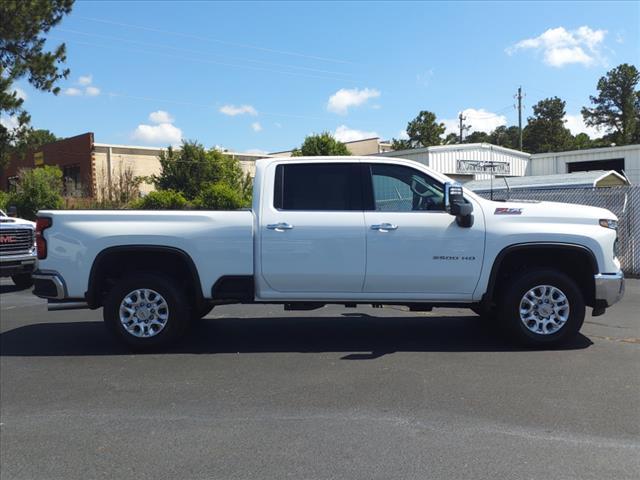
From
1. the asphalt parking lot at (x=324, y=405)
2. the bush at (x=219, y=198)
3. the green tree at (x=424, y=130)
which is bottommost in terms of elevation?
the asphalt parking lot at (x=324, y=405)

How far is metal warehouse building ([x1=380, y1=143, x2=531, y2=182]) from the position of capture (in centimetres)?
→ 2964

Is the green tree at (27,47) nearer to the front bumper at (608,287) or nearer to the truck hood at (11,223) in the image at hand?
the truck hood at (11,223)

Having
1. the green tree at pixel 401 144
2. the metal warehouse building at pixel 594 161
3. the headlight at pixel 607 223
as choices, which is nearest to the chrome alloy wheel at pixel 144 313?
the headlight at pixel 607 223

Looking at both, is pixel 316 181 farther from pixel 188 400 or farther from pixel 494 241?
pixel 188 400

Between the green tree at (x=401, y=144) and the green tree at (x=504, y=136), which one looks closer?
the green tree at (x=401, y=144)

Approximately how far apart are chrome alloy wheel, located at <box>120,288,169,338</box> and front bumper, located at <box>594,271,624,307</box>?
4.55 meters

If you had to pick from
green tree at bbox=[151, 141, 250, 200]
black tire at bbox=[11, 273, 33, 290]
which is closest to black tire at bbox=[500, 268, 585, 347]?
black tire at bbox=[11, 273, 33, 290]

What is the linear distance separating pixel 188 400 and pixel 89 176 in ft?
127

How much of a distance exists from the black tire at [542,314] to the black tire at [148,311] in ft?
11.4

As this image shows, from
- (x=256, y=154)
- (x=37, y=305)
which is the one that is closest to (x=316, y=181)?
(x=37, y=305)

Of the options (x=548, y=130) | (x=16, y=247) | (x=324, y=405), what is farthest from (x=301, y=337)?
(x=548, y=130)

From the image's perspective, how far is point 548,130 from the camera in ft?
225

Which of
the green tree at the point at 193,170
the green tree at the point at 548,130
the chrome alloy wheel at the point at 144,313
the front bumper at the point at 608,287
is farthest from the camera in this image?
the green tree at the point at 548,130

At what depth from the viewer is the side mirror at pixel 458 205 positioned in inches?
236
